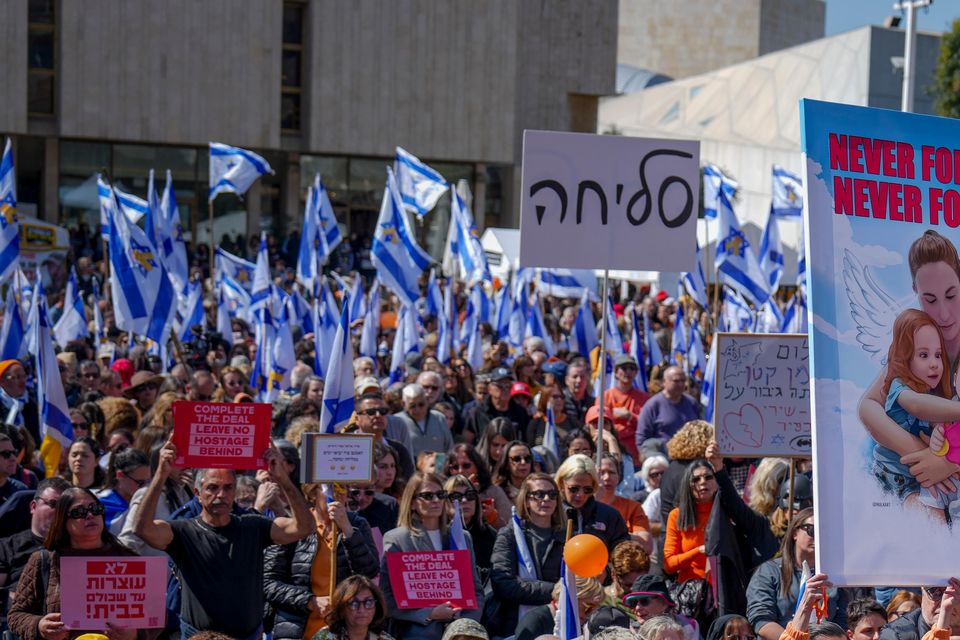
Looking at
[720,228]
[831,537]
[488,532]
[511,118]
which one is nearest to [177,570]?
[488,532]

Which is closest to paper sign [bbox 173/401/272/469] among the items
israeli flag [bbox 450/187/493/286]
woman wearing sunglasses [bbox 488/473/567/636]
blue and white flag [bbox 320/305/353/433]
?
woman wearing sunglasses [bbox 488/473/567/636]

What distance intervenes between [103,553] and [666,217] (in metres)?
3.87

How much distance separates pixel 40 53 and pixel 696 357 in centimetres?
2591

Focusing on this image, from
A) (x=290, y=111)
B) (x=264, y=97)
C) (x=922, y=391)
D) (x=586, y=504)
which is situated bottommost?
(x=586, y=504)

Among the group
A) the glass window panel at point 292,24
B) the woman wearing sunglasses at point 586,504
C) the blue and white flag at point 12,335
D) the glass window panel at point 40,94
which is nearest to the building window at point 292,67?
the glass window panel at point 292,24

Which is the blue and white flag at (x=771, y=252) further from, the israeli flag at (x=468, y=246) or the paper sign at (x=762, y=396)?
the paper sign at (x=762, y=396)

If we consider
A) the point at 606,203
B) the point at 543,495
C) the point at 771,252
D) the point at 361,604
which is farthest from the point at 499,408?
the point at 771,252

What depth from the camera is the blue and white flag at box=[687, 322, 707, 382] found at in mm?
16359

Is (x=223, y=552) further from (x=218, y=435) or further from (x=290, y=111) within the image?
(x=290, y=111)

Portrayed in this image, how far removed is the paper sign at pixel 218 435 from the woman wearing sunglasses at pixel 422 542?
863 mm

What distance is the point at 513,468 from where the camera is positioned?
8.54 meters

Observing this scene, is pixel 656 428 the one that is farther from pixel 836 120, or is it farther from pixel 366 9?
pixel 366 9

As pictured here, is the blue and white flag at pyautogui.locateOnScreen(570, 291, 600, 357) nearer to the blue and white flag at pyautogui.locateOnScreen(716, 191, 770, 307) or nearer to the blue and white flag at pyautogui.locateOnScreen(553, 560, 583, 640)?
the blue and white flag at pyautogui.locateOnScreen(716, 191, 770, 307)

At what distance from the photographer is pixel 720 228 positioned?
62.5ft
